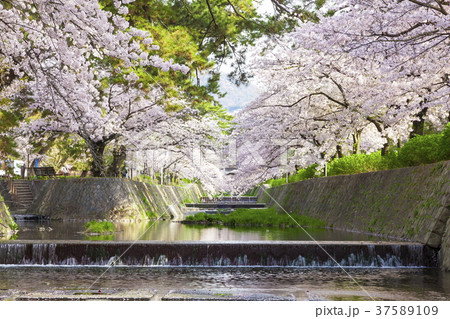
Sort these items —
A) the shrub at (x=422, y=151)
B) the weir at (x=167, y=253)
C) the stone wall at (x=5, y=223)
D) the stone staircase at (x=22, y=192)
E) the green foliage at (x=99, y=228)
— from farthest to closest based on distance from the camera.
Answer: the stone staircase at (x=22, y=192) → the green foliage at (x=99, y=228) → the stone wall at (x=5, y=223) → the shrub at (x=422, y=151) → the weir at (x=167, y=253)

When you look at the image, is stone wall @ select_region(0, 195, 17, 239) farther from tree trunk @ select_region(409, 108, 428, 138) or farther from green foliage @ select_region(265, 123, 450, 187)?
tree trunk @ select_region(409, 108, 428, 138)

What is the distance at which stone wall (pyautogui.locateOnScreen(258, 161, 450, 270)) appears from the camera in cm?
1072

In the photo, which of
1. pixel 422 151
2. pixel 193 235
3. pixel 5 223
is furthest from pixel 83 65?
pixel 422 151

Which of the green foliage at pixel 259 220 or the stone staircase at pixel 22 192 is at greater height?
the stone staircase at pixel 22 192

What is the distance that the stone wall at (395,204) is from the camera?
35.2 feet

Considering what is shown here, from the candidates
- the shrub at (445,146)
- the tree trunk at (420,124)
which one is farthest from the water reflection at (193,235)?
the tree trunk at (420,124)

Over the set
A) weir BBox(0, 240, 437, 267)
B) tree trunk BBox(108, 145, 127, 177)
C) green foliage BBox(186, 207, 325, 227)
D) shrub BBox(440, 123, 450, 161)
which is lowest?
weir BBox(0, 240, 437, 267)

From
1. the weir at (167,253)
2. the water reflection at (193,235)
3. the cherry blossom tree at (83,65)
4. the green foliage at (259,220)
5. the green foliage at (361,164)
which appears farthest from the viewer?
the green foliage at (259,220)

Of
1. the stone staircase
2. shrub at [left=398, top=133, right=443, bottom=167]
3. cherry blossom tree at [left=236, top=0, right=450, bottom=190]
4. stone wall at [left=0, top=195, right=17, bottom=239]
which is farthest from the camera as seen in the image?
the stone staircase

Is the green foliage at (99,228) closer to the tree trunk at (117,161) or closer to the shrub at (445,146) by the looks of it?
the tree trunk at (117,161)

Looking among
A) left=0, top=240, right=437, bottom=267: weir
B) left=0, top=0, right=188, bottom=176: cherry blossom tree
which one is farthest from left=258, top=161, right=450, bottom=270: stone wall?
left=0, top=0, right=188, bottom=176: cherry blossom tree

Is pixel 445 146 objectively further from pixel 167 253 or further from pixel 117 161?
pixel 117 161

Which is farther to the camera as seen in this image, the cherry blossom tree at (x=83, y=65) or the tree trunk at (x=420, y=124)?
Answer: the tree trunk at (x=420, y=124)

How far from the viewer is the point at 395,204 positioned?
13.8 meters
